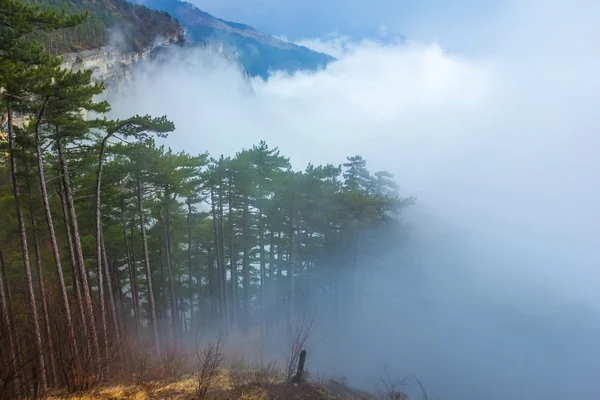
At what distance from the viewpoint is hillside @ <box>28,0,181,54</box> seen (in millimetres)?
63125

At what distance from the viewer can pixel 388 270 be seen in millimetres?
45531

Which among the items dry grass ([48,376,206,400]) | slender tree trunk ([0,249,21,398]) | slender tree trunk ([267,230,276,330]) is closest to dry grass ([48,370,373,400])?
dry grass ([48,376,206,400])

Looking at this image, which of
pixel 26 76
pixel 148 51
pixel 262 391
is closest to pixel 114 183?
pixel 26 76

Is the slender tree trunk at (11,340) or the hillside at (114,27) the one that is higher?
the hillside at (114,27)

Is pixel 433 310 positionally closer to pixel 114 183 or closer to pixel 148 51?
pixel 114 183

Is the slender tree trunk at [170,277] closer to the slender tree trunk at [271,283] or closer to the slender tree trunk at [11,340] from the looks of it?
the slender tree trunk at [11,340]

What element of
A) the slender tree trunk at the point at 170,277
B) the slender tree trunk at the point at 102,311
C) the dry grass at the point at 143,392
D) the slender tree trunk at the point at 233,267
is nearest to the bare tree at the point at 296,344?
the dry grass at the point at 143,392

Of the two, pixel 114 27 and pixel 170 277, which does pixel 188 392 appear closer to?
pixel 170 277

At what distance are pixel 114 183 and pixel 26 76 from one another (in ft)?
34.9

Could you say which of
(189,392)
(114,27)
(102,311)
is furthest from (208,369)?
(114,27)

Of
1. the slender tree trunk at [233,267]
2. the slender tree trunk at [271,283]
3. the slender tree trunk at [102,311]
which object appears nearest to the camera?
the slender tree trunk at [102,311]

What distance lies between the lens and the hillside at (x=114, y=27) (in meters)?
63.1

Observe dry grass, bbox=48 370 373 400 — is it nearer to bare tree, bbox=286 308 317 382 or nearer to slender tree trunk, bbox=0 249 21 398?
bare tree, bbox=286 308 317 382

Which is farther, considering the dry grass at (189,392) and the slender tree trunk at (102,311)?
the slender tree trunk at (102,311)
